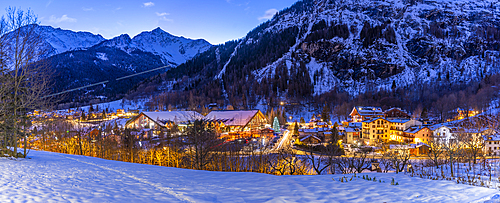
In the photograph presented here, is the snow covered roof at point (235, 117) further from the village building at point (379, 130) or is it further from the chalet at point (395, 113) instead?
the chalet at point (395, 113)

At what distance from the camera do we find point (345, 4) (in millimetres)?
178250

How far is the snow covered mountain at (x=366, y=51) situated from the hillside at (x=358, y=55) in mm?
436

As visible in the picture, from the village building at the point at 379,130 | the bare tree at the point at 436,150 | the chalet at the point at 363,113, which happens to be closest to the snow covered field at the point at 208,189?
the bare tree at the point at 436,150

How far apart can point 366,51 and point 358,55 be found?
644cm

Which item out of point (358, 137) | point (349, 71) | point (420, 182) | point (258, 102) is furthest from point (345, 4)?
point (420, 182)

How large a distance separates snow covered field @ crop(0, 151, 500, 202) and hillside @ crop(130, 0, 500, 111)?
287 feet

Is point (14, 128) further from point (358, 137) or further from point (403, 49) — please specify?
point (403, 49)

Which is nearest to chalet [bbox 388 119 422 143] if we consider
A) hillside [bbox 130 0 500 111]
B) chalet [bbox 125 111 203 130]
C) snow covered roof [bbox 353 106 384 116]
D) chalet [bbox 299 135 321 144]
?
chalet [bbox 299 135 321 144]

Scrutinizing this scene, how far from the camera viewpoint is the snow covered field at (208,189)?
773 centimetres

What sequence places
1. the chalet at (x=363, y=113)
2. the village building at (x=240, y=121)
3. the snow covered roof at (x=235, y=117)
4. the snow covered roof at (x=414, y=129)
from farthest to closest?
the chalet at (x=363, y=113)
the snow covered roof at (x=235, y=117)
the village building at (x=240, y=121)
the snow covered roof at (x=414, y=129)

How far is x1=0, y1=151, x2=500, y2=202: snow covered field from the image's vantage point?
25.4 feet

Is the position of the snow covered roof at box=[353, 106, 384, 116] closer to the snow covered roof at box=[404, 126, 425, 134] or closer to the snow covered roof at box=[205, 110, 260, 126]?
the snow covered roof at box=[404, 126, 425, 134]

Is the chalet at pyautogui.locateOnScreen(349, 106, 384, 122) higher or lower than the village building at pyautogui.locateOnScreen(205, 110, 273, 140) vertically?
higher

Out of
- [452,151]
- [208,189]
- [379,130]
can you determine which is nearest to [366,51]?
[379,130]
